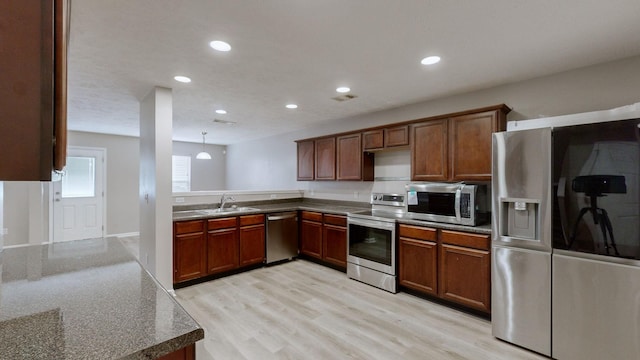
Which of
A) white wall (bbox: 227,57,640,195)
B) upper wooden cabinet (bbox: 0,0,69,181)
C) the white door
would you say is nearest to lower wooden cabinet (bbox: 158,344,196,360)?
upper wooden cabinet (bbox: 0,0,69,181)

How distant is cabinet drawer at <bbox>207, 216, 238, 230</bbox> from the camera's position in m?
3.93

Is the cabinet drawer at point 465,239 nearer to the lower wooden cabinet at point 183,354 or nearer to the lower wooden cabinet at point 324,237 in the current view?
the lower wooden cabinet at point 324,237

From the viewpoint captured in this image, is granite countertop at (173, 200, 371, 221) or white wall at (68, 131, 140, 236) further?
white wall at (68, 131, 140, 236)

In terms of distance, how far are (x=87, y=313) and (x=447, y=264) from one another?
306 centimetres

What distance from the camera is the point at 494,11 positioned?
1.83 meters

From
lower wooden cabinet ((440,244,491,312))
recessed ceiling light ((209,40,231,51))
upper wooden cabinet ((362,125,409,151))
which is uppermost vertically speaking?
recessed ceiling light ((209,40,231,51))

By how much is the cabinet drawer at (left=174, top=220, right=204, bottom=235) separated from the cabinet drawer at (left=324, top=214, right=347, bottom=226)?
5.87ft

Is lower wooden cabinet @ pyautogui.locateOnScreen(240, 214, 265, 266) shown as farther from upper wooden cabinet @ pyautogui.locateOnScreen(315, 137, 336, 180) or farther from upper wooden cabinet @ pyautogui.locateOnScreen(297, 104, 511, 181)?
upper wooden cabinet @ pyautogui.locateOnScreen(297, 104, 511, 181)

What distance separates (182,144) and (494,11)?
7.88 m

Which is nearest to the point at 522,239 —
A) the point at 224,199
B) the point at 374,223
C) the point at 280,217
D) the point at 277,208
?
the point at 374,223

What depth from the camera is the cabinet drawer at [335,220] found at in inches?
168

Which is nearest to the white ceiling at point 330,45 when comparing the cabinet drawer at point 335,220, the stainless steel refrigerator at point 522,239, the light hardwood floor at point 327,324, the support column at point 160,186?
the support column at point 160,186

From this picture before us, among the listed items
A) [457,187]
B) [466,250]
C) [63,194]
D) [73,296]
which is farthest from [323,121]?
[63,194]

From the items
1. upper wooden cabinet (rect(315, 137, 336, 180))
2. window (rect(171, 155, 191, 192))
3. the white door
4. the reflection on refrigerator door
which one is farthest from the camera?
window (rect(171, 155, 191, 192))
